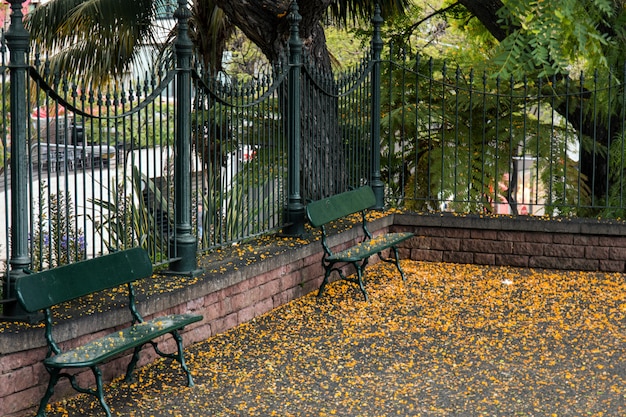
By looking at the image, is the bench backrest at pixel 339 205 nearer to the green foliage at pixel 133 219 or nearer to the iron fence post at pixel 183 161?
the green foliage at pixel 133 219

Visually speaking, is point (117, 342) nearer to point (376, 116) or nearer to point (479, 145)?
point (376, 116)

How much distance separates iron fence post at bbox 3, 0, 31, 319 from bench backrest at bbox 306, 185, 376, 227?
3.25 meters

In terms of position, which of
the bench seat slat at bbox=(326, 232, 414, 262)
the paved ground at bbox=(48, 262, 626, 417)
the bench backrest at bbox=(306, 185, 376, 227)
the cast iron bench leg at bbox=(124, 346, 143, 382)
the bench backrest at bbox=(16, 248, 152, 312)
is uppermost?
the bench backrest at bbox=(306, 185, 376, 227)

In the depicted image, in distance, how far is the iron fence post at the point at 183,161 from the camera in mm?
7078

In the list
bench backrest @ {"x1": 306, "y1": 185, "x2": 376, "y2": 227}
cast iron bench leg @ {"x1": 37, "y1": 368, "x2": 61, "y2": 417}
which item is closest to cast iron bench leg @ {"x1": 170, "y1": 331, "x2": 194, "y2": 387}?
cast iron bench leg @ {"x1": 37, "y1": 368, "x2": 61, "y2": 417}

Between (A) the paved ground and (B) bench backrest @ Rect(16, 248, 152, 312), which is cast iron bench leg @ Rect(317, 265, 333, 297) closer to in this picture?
(A) the paved ground

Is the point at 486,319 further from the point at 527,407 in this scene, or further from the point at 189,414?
the point at 189,414

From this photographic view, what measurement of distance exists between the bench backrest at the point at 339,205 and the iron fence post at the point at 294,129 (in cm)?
28

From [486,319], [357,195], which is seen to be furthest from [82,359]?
[357,195]

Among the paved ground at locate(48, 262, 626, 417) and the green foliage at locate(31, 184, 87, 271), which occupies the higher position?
the green foliage at locate(31, 184, 87, 271)

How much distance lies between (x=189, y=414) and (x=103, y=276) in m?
1.02

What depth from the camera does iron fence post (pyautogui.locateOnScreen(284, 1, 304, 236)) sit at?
868cm

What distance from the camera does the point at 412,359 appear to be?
6.65 metres

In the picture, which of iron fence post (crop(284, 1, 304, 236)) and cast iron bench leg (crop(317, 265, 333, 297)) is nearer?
cast iron bench leg (crop(317, 265, 333, 297))
